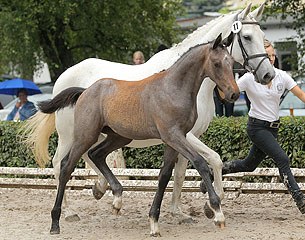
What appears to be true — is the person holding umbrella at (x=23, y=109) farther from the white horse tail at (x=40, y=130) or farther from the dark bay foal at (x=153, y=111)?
the dark bay foal at (x=153, y=111)

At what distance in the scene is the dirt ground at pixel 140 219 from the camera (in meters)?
7.77

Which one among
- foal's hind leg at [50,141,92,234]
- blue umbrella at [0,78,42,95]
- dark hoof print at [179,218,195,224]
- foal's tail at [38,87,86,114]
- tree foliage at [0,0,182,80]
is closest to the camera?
foal's hind leg at [50,141,92,234]

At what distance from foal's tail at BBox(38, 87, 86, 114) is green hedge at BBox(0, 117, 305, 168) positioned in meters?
2.33

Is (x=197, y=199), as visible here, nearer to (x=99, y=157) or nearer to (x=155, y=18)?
(x=99, y=157)

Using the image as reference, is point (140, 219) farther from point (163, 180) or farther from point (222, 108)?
point (222, 108)

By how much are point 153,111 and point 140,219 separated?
202 centimetres

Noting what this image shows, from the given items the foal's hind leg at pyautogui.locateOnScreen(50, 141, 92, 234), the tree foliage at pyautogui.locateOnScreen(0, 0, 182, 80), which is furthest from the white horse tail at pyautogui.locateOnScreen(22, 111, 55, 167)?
the tree foliage at pyautogui.locateOnScreen(0, 0, 182, 80)

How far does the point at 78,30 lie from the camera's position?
21.0 m

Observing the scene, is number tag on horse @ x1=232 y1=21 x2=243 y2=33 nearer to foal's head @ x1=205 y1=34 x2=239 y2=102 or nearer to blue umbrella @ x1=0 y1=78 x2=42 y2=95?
foal's head @ x1=205 y1=34 x2=239 y2=102

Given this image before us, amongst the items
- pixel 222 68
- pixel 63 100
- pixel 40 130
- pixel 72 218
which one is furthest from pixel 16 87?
pixel 222 68

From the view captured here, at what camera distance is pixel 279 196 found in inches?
388

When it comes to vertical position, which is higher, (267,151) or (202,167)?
(202,167)

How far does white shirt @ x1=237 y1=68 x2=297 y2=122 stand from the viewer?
27.1ft

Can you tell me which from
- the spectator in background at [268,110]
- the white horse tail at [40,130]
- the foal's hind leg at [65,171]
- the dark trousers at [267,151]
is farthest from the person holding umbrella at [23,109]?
the spectator in background at [268,110]
